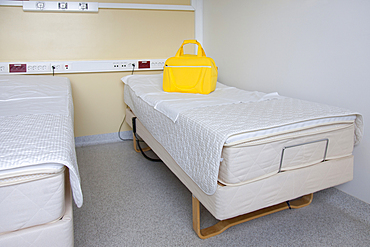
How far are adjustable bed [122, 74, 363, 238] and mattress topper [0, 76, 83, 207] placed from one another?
49 cm

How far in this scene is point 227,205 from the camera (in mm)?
1057

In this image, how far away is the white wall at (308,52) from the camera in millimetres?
1373

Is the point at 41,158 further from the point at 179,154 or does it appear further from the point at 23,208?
the point at 179,154

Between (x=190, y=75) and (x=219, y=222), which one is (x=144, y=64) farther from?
(x=219, y=222)

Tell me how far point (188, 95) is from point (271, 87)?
0.60 m

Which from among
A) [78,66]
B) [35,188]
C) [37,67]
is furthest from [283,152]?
[37,67]

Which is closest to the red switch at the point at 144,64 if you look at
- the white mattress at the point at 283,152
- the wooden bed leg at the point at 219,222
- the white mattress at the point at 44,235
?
the wooden bed leg at the point at 219,222

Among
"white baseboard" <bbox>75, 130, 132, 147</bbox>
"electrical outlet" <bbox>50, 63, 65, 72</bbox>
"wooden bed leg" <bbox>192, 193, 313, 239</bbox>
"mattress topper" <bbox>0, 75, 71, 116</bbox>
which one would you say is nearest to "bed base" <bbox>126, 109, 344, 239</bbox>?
"wooden bed leg" <bbox>192, 193, 313, 239</bbox>

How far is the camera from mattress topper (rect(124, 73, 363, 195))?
41.9 inches

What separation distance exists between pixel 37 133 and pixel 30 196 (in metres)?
0.29

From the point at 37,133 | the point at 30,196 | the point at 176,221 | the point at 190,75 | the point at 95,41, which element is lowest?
the point at 176,221

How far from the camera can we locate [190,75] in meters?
1.93

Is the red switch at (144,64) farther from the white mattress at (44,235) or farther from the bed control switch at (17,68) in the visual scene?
the white mattress at (44,235)

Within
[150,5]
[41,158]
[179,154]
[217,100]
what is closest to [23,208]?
[41,158]
